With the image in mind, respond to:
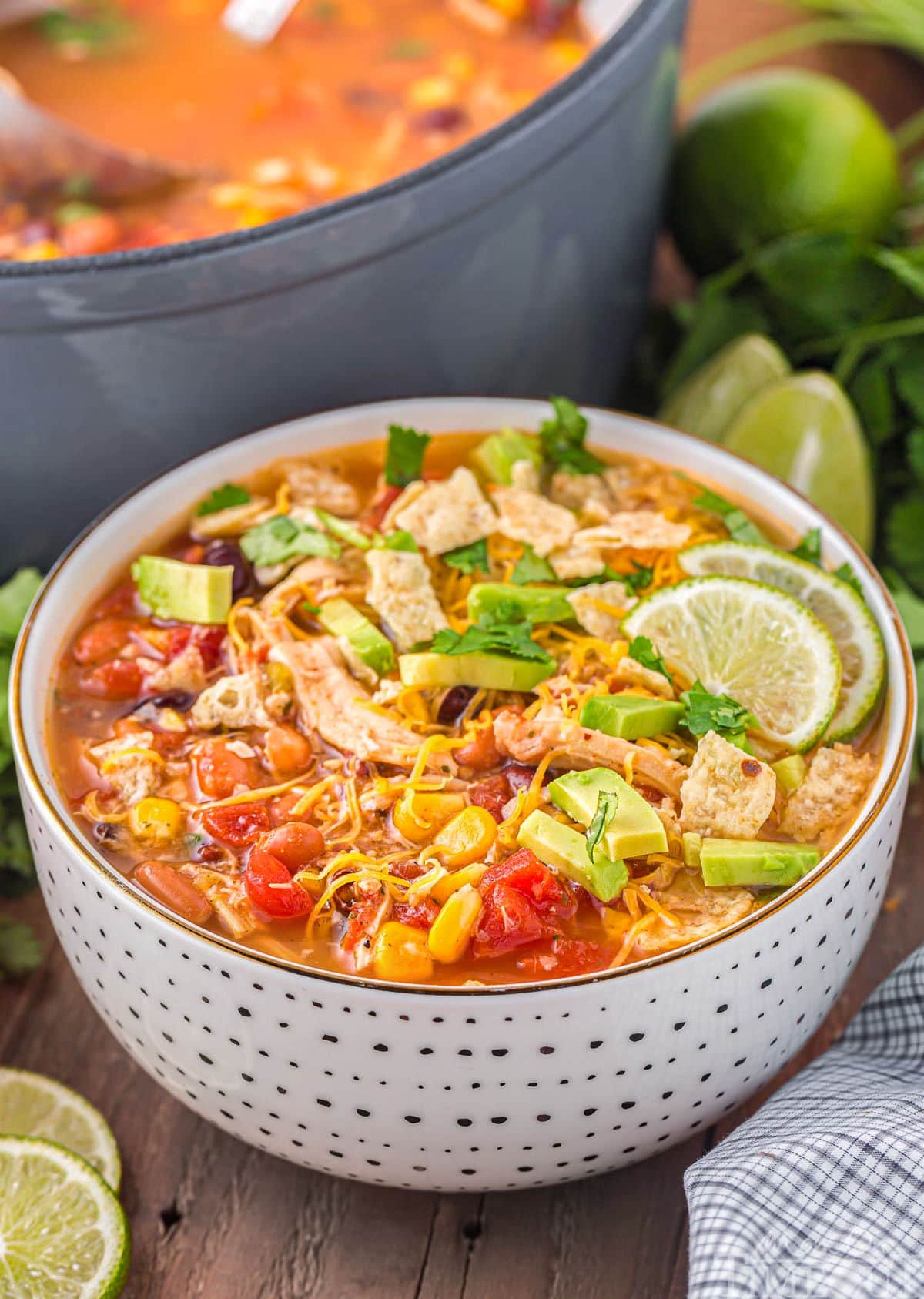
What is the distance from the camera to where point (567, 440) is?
2.58 metres

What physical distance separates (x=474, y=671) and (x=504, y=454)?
53cm

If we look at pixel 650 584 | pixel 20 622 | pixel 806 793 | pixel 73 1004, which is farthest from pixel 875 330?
pixel 73 1004

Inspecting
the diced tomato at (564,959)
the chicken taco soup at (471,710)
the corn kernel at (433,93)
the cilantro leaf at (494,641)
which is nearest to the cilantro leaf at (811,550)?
the chicken taco soup at (471,710)

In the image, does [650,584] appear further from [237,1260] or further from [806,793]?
[237,1260]

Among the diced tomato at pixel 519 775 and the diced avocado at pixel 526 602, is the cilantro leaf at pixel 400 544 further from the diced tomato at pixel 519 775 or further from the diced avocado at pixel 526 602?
the diced tomato at pixel 519 775

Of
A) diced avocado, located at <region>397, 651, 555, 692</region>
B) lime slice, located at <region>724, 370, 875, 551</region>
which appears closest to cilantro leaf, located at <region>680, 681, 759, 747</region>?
diced avocado, located at <region>397, 651, 555, 692</region>

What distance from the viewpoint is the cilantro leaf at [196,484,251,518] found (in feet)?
8.22

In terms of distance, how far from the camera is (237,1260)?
2131mm

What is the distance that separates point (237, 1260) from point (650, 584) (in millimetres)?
1211

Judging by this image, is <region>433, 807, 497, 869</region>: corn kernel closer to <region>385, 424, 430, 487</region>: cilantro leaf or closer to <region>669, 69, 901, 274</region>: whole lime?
<region>385, 424, 430, 487</region>: cilantro leaf

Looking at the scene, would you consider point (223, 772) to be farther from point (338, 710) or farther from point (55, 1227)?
point (55, 1227)

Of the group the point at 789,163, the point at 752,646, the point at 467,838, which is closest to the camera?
the point at 467,838

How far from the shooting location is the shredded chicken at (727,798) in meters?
1.96

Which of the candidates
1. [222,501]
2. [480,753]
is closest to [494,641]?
[480,753]
